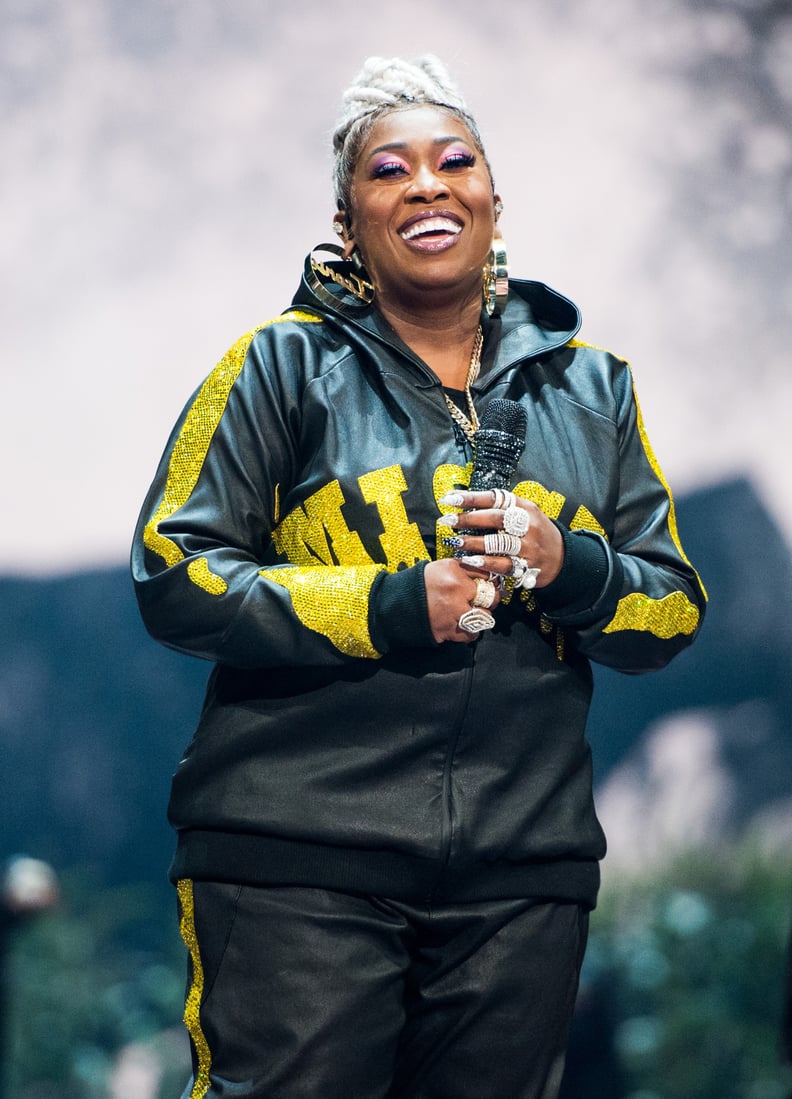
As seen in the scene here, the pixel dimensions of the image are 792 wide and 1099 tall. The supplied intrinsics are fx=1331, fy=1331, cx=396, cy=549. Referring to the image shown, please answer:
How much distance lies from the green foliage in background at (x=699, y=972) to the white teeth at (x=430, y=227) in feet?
6.64

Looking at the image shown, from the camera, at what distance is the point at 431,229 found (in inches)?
64.6

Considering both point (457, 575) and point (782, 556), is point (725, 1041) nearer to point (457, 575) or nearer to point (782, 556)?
point (782, 556)

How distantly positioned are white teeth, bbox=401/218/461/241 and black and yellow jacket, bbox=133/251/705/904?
0.12 metres

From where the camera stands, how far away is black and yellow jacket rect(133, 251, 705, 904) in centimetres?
141

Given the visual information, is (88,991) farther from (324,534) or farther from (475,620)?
(475,620)

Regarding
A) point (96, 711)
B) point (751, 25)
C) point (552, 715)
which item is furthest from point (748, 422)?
point (552, 715)

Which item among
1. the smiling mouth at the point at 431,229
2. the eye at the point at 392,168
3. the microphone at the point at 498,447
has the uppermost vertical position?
the eye at the point at 392,168

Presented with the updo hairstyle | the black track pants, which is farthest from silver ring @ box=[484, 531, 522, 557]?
the updo hairstyle

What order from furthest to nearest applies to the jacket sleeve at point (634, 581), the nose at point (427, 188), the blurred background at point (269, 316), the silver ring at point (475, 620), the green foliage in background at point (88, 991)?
the blurred background at point (269, 316)
the green foliage in background at point (88, 991)
the nose at point (427, 188)
the jacket sleeve at point (634, 581)
the silver ring at point (475, 620)

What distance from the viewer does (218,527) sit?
1.48 m

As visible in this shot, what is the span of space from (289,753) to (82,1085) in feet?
6.18

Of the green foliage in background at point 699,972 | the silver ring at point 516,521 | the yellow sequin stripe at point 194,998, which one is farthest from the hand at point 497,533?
the green foliage in background at point 699,972

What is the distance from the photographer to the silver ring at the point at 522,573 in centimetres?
138

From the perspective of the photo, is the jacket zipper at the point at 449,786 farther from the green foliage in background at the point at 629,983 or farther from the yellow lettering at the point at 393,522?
the green foliage in background at the point at 629,983
